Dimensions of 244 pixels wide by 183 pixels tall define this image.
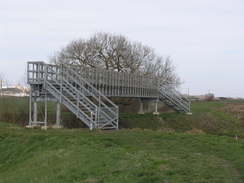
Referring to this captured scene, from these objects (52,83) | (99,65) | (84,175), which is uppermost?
(99,65)

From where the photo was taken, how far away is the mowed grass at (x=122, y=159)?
29.0 feet

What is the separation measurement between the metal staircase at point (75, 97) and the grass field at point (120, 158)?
4.09 metres

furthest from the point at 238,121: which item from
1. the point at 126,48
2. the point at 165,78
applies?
the point at 126,48

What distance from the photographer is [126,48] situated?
4344cm

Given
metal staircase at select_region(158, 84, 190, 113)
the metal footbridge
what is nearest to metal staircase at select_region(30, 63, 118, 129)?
the metal footbridge

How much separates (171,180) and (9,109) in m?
25.6

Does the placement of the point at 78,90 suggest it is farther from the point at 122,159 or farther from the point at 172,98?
the point at 172,98

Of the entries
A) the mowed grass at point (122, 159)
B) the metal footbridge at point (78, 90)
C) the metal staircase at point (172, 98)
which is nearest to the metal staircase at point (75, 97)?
the metal footbridge at point (78, 90)

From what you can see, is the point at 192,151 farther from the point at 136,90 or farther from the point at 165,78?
the point at 165,78

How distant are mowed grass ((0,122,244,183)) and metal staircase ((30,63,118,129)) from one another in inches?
161

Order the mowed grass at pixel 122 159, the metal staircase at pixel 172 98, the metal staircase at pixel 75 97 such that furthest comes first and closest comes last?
A: the metal staircase at pixel 172 98 → the metal staircase at pixel 75 97 → the mowed grass at pixel 122 159

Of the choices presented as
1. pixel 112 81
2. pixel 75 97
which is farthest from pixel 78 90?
pixel 112 81

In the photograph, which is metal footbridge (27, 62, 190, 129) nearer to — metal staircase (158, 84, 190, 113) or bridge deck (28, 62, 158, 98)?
bridge deck (28, 62, 158, 98)

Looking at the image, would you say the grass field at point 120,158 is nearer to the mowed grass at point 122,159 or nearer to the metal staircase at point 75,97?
the mowed grass at point 122,159
